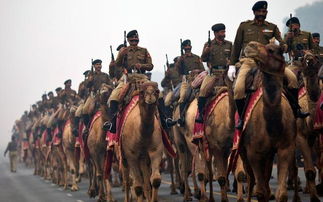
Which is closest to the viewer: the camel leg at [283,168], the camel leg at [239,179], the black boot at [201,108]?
the camel leg at [283,168]

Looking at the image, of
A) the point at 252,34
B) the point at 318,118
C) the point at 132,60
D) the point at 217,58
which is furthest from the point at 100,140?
the point at 252,34

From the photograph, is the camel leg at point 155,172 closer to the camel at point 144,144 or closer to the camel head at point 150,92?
the camel at point 144,144

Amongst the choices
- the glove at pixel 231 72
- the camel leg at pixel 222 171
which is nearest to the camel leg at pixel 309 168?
the camel leg at pixel 222 171

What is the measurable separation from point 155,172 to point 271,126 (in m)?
3.81

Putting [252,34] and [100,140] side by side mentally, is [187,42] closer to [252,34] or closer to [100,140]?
[100,140]

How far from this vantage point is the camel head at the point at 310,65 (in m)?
13.1

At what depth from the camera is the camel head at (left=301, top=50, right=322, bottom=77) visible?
43.1 ft

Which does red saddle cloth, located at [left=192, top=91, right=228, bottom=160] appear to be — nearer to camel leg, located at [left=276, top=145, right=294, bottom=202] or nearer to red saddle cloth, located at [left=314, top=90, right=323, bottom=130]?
red saddle cloth, located at [left=314, top=90, right=323, bottom=130]

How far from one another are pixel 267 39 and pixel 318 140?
3.17 meters

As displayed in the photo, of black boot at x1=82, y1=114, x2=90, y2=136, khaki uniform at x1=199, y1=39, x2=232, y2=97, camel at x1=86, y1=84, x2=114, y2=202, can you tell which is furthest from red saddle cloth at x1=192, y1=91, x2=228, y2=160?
black boot at x1=82, y1=114, x2=90, y2=136

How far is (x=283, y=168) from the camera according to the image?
996 cm

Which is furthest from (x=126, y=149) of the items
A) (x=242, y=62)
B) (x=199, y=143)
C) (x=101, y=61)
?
(x=101, y=61)

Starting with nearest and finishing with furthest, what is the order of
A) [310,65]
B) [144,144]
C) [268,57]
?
[268,57] → [310,65] → [144,144]

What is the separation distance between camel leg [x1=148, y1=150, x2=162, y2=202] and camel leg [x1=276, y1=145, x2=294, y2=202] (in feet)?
12.1
